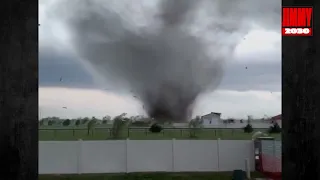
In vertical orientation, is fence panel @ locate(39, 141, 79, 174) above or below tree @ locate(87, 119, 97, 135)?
below

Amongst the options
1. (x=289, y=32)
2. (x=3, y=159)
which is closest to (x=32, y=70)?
(x=3, y=159)

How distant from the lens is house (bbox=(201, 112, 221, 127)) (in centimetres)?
1316

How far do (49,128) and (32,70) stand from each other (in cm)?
874

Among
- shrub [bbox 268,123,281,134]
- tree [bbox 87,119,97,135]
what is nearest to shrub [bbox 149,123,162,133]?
tree [bbox 87,119,97,135]

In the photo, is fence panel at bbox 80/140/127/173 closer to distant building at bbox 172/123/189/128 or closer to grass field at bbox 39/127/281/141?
grass field at bbox 39/127/281/141

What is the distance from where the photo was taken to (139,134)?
43.1 ft

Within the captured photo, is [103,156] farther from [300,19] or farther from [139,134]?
[300,19]

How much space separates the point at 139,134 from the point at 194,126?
169 cm

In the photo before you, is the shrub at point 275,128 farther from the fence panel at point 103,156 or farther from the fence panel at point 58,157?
the fence panel at point 58,157

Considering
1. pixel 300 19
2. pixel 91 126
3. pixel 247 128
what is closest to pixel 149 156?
pixel 91 126

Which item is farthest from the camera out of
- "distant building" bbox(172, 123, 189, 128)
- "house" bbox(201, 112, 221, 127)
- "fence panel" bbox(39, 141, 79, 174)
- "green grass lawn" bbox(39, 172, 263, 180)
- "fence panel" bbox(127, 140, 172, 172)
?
"distant building" bbox(172, 123, 189, 128)

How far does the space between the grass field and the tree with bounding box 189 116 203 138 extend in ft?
0.30

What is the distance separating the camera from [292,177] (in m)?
3.98

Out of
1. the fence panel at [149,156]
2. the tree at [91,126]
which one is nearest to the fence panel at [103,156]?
the fence panel at [149,156]
